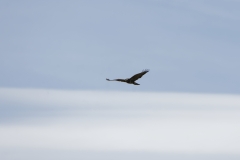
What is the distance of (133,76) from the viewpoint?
4844 cm

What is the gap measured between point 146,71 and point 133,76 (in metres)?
2.59

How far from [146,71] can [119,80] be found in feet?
18.0

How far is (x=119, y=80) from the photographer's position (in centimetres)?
4956

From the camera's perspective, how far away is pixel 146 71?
48.0 m

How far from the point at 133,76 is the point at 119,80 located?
294 cm
